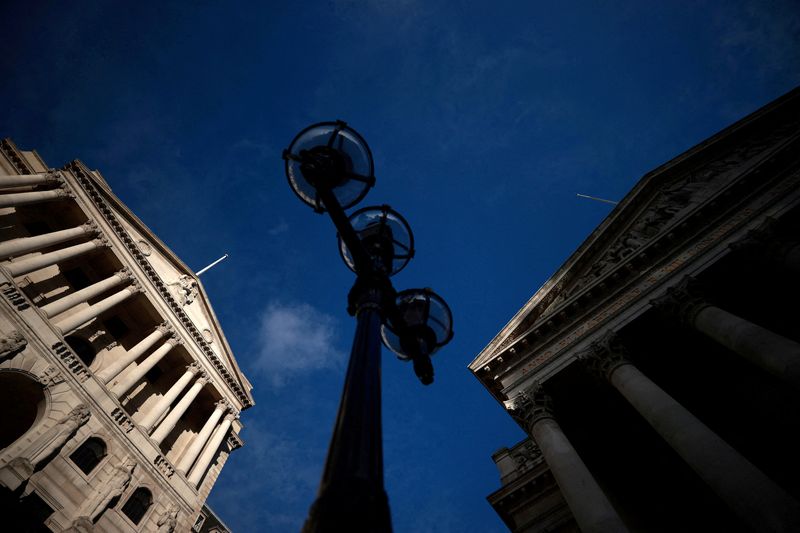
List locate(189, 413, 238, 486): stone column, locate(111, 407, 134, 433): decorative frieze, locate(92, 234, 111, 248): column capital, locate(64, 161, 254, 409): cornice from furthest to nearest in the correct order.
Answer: locate(64, 161, 254, 409): cornice < locate(92, 234, 111, 248): column capital < locate(189, 413, 238, 486): stone column < locate(111, 407, 134, 433): decorative frieze

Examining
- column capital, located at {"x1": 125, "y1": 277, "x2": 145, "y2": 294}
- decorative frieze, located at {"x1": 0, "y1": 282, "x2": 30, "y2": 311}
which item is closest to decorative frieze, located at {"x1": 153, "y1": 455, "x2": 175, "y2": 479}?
decorative frieze, located at {"x1": 0, "y1": 282, "x2": 30, "y2": 311}

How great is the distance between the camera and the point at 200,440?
76.4ft

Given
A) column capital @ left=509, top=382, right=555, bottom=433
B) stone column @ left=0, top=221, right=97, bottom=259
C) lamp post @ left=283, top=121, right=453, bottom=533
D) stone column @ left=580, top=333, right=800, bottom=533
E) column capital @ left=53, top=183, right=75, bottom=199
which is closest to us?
lamp post @ left=283, top=121, right=453, bottom=533

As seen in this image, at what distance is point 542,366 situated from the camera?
597 inches

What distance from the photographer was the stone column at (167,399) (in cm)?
2039

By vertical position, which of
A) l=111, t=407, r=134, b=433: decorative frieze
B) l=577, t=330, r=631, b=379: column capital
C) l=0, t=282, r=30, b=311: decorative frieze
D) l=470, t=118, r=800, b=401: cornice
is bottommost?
l=577, t=330, r=631, b=379: column capital

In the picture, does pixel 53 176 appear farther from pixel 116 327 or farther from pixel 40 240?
pixel 116 327

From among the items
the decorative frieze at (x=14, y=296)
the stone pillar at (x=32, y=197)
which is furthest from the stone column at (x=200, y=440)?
the stone pillar at (x=32, y=197)

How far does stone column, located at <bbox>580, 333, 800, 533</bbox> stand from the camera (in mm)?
7422

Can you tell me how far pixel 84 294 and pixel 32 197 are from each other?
17.0 feet

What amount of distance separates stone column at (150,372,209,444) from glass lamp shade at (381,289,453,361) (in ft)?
65.9

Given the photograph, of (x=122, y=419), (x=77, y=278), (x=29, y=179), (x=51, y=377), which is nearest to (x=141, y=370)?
(x=122, y=419)

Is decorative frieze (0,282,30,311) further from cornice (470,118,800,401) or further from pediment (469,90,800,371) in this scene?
cornice (470,118,800,401)

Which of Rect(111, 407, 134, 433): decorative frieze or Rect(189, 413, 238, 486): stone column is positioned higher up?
Rect(189, 413, 238, 486): stone column
